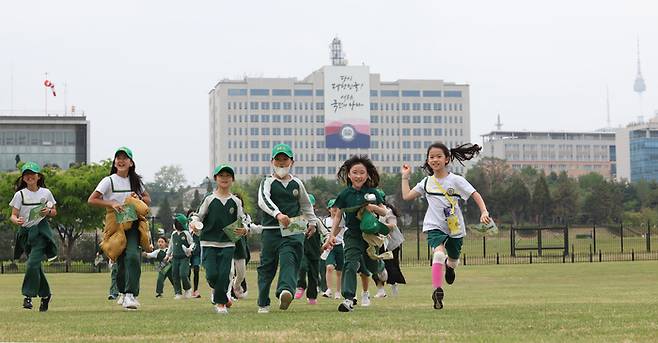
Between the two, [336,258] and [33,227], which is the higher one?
[33,227]

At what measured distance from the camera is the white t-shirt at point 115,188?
549 inches

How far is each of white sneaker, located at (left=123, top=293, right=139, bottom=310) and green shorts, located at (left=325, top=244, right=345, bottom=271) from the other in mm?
6508

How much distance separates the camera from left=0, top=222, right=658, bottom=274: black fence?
58906 mm

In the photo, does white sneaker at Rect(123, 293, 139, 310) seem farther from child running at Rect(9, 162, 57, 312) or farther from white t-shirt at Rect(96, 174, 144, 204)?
child running at Rect(9, 162, 57, 312)

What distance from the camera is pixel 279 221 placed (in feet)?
43.8

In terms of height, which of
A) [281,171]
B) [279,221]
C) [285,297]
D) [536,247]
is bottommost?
[536,247]

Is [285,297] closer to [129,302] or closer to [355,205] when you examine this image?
[355,205]

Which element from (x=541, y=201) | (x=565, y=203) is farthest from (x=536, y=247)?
(x=565, y=203)

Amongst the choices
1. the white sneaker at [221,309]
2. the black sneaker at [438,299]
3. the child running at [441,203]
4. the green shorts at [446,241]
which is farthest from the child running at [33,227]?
the black sneaker at [438,299]

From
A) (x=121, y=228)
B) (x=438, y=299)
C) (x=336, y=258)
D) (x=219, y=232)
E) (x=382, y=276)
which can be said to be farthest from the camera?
(x=382, y=276)

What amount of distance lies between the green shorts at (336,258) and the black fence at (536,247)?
33452 millimetres

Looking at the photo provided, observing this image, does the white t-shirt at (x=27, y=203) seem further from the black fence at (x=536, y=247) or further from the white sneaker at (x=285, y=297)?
the black fence at (x=536, y=247)

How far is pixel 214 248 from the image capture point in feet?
45.2

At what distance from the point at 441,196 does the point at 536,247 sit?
Answer: 54564mm
